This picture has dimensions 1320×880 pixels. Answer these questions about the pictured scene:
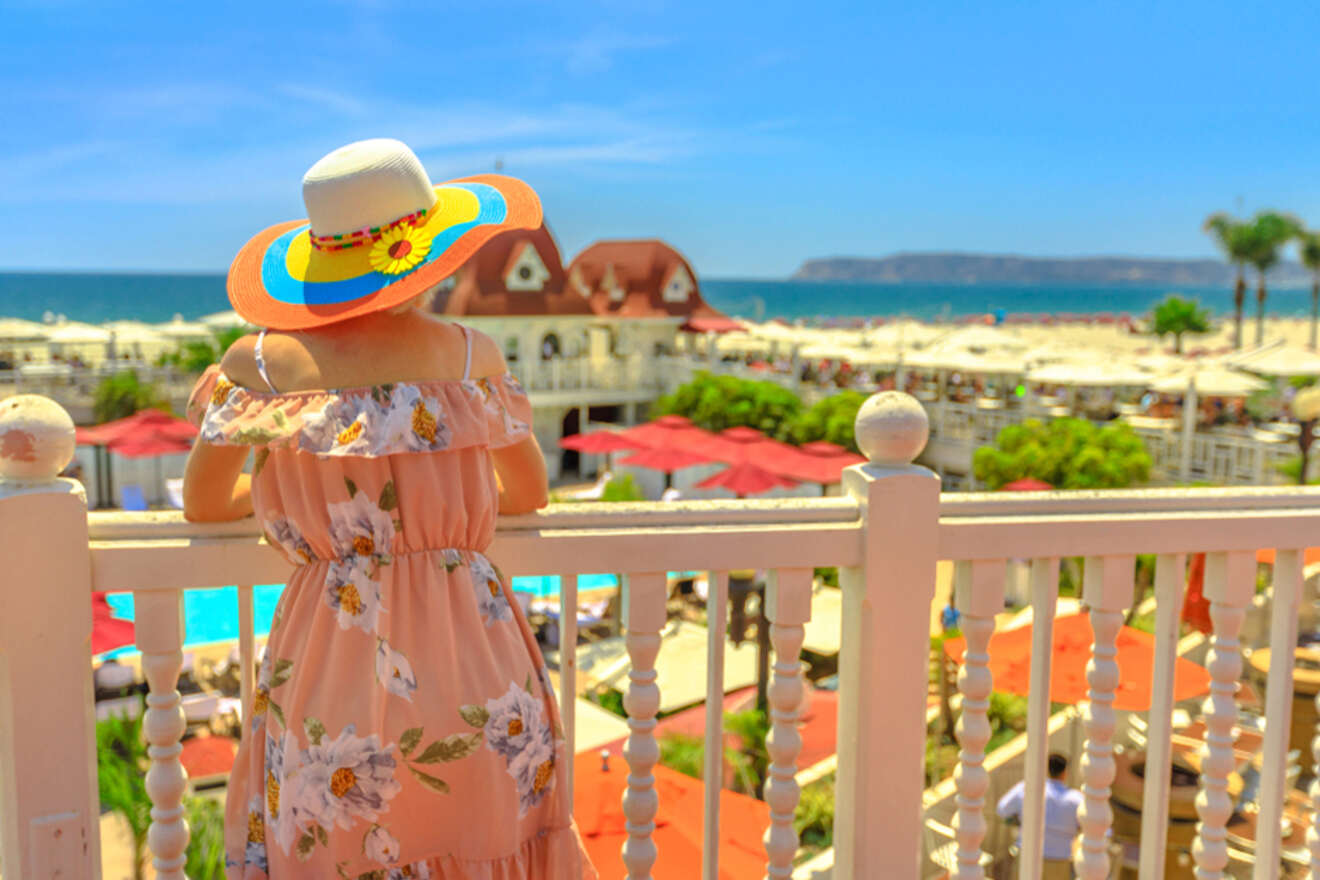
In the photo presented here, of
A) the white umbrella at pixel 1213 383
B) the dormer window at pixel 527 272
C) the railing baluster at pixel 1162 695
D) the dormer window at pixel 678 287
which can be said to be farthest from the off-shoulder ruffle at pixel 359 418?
the dormer window at pixel 678 287

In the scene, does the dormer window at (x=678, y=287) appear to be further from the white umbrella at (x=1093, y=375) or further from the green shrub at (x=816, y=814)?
the green shrub at (x=816, y=814)

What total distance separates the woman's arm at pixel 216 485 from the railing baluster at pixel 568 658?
1.75 feet

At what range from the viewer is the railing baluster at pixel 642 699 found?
76.4 inches

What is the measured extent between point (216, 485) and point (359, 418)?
314 millimetres

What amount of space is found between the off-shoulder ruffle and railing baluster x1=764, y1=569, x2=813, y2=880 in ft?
2.00

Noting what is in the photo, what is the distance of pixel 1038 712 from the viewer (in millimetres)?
2070

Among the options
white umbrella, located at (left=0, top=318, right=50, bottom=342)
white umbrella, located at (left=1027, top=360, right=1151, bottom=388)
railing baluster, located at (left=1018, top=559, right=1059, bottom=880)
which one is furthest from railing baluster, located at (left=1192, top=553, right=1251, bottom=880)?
white umbrella, located at (left=0, top=318, right=50, bottom=342)

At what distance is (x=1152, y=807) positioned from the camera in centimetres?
213

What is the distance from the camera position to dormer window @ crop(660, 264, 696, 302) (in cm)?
3350

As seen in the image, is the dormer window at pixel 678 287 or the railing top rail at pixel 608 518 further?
the dormer window at pixel 678 287

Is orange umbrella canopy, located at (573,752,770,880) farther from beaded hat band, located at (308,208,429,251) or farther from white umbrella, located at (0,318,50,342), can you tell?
white umbrella, located at (0,318,50,342)

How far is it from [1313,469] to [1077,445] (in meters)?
3.19

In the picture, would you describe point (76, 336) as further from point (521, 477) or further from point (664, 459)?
point (521, 477)

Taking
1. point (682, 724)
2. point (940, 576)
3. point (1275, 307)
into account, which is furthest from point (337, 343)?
point (1275, 307)
